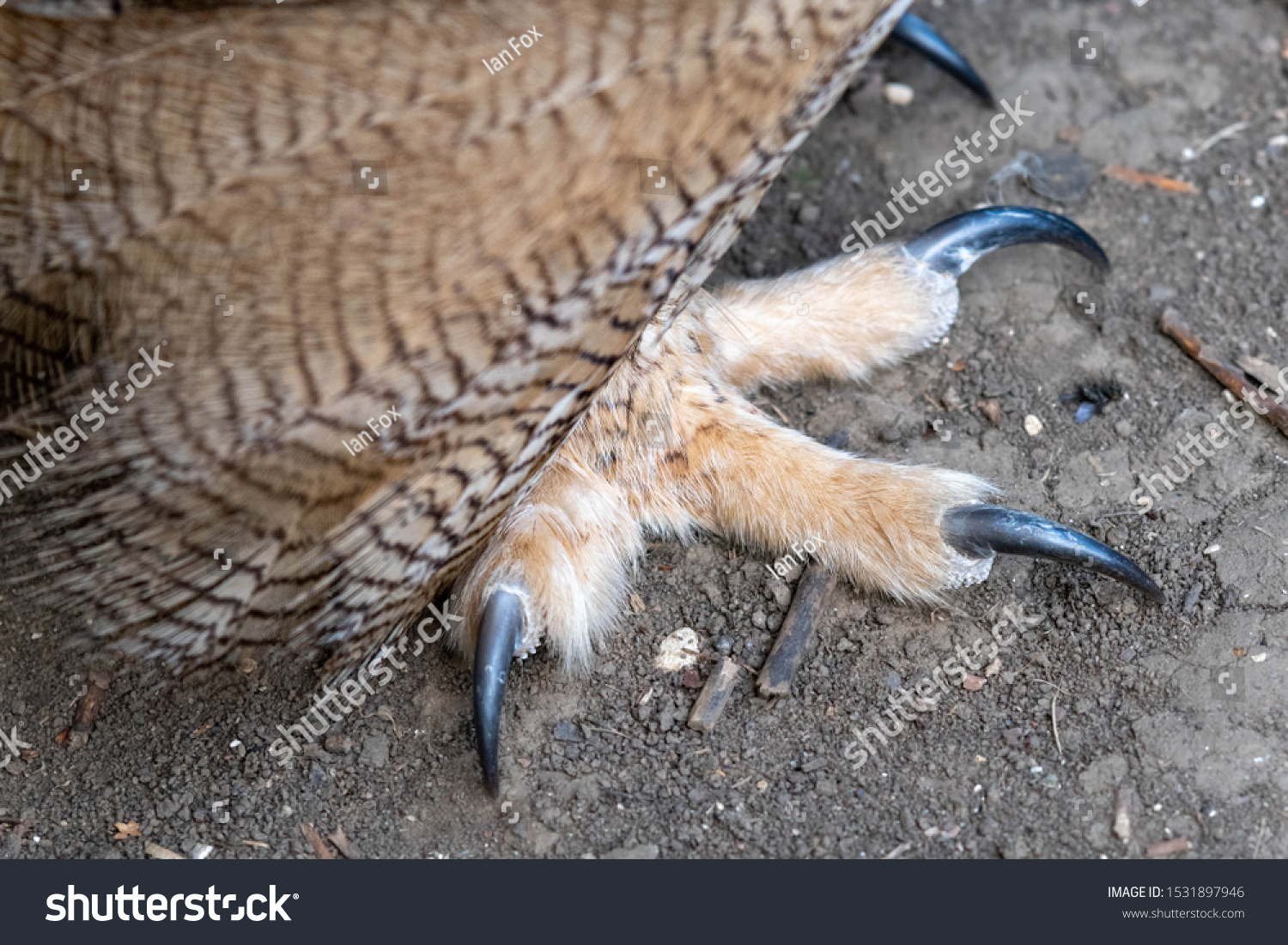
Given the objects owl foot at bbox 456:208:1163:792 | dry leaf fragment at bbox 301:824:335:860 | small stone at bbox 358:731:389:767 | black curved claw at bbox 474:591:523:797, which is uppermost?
owl foot at bbox 456:208:1163:792

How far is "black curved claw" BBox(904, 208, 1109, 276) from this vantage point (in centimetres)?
→ 291

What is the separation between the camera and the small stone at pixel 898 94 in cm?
375

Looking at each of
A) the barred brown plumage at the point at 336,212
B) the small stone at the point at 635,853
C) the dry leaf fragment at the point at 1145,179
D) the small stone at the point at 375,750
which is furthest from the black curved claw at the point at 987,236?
the small stone at the point at 375,750

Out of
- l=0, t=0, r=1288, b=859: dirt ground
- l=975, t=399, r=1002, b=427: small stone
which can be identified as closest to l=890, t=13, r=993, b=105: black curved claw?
l=0, t=0, r=1288, b=859: dirt ground

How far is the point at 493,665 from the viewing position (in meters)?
2.27

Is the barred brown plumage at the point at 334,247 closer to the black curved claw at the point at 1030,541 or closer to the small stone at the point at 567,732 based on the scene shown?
the small stone at the point at 567,732

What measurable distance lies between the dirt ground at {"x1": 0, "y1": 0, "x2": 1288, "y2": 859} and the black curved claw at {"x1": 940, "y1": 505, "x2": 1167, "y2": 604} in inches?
6.2

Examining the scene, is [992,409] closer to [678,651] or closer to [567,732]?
[678,651]

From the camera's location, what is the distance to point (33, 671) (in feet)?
8.60

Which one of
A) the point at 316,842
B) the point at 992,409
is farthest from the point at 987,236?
the point at 316,842

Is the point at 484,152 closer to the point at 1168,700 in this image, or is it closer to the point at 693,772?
the point at 693,772

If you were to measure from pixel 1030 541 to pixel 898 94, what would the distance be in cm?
194

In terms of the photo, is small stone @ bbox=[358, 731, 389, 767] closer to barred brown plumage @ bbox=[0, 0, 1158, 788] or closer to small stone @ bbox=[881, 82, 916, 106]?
barred brown plumage @ bbox=[0, 0, 1158, 788]

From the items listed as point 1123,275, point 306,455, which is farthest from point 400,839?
point 1123,275
